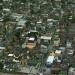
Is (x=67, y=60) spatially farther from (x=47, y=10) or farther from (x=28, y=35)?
(x=47, y=10)

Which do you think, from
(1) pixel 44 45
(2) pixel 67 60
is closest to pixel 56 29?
(1) pixel 44 45

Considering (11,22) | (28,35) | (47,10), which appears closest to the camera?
(28,35)

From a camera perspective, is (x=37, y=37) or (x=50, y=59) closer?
(x=50, y=59)

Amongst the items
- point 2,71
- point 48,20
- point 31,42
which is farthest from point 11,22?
point 2,71

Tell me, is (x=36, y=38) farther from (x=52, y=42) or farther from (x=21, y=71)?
(x=21, y=71)

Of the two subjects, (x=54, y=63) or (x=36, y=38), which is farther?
(x=36, y=38)

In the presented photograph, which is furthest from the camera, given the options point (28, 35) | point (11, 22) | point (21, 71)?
point (11, 22)

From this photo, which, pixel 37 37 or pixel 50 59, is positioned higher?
pixel 37 37

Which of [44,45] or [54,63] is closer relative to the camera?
[54,63]

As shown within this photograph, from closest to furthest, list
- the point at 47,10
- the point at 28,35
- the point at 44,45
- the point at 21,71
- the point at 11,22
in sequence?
the point at 21,71, the point at 44,45, the point at 28,35, the point at 11,22, the point at 47,10
